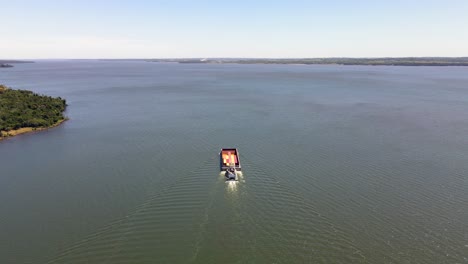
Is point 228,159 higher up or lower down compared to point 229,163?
higher up

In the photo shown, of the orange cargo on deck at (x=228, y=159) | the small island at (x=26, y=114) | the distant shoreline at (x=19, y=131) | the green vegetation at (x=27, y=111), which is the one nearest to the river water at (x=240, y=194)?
the orange cargo on deck at (x=228, y=159)

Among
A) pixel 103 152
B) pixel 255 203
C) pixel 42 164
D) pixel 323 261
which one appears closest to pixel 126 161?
pixel 103 152

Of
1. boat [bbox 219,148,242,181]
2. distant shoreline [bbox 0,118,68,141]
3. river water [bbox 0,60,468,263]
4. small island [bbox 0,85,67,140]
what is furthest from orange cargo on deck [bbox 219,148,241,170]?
small island [bbox 0,85,67,140]

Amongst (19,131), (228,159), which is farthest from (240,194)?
(19,131)

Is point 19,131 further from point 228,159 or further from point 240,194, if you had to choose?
point 240,194

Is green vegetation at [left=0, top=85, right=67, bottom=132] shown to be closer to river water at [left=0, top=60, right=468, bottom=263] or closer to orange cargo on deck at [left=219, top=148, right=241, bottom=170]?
river water at [left=0, top=60, right=468, bottom=263]

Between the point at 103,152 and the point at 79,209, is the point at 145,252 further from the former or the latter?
the point at 103,152

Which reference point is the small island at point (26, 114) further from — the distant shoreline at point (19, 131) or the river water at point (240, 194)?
the river water at point (240, 194)
